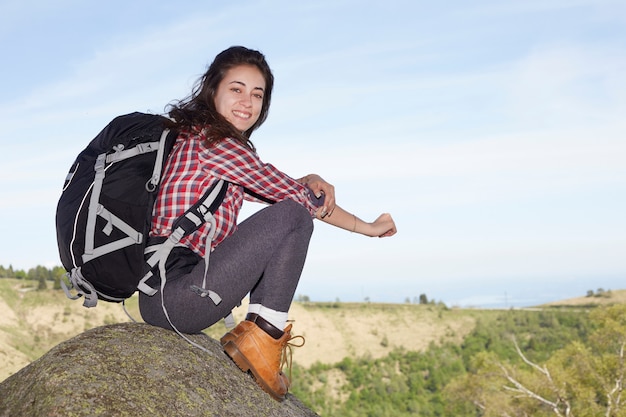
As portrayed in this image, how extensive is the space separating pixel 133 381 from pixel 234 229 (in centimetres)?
122

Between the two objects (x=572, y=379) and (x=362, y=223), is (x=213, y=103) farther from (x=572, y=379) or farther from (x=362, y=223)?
(x=572, y=379)

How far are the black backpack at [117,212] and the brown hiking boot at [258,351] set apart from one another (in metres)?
0.48

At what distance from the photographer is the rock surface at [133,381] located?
388 centimetres

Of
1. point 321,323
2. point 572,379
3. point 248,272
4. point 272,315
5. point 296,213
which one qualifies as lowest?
point 572,379

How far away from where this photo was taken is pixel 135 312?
203 ft

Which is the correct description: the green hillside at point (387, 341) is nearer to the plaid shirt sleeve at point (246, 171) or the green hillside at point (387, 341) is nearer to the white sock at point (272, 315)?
the white sock at point (272, 315)

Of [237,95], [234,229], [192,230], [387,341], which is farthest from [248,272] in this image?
[387,341]

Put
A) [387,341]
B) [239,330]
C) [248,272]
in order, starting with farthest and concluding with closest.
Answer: [387,341], [239,330], [248,272]

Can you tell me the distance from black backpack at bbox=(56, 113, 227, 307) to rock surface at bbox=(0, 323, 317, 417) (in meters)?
0.37

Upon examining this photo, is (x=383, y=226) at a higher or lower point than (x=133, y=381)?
higher

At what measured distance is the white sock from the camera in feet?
15.6

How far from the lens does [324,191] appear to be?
5285 millimetres

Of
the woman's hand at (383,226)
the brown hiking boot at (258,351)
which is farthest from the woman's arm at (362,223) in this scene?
the brown hiking boot at (258,351)

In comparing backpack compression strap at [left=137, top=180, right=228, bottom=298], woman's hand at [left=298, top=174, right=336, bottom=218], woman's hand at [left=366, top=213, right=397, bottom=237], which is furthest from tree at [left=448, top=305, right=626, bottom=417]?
backpack compression strap at [left=137, top=180, right=228, bottom=298]
